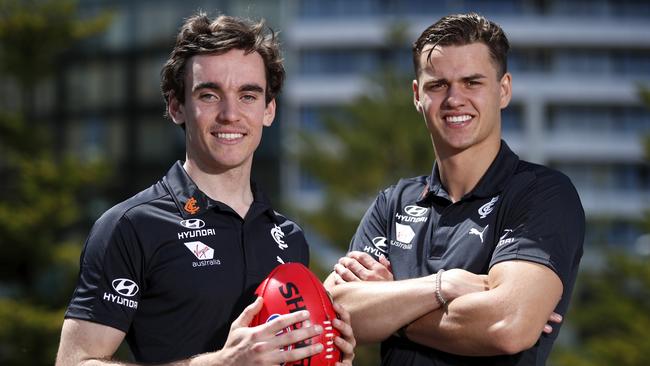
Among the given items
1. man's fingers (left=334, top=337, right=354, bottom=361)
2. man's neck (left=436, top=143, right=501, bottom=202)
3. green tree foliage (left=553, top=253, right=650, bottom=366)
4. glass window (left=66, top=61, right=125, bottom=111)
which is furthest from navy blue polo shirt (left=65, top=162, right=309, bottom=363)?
glass window (left=66, top=61, right=125, bottom=111)

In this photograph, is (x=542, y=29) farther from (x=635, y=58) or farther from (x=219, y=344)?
(x=219, y=344)

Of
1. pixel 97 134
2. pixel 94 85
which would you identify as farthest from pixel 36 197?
pixel 94 85

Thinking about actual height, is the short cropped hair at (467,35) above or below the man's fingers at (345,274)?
above

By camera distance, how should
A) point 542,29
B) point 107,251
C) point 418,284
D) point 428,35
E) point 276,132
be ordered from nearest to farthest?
point 107,251, point 418,284, point 428,35, point 276,132, point 542,29

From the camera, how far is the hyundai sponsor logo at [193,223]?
316 cm

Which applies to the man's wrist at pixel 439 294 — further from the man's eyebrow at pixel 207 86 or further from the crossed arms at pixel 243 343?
the man's eyebrow at pixel 207 86

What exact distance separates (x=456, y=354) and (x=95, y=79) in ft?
108

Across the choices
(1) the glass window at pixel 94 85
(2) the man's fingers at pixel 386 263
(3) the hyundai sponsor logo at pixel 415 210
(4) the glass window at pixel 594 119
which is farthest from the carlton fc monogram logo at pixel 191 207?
(4) the glass window at pixel 594 119

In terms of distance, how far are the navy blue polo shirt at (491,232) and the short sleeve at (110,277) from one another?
1.05m

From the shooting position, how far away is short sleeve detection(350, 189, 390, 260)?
364 cm

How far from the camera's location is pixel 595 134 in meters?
38.2

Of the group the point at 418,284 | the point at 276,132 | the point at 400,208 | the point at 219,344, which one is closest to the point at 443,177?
the point at 400,208

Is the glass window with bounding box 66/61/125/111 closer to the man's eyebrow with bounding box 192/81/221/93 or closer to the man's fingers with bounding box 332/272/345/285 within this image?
the man's fingers with bounding box 332/272/345/285

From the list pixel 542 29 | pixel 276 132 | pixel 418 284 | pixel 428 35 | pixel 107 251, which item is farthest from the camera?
pixel 542 29
